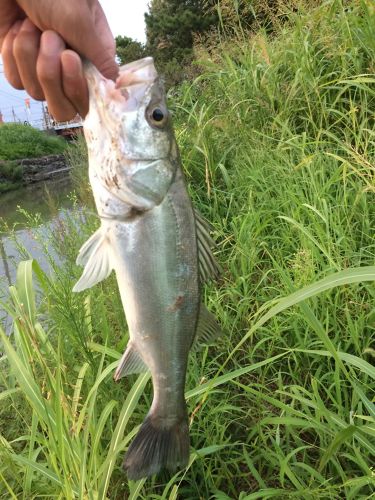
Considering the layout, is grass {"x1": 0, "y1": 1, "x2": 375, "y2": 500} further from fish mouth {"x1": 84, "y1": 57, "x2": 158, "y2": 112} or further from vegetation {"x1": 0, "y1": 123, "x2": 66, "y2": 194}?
vegetation {"x1": 0, "y1": 123, "x2": 66, "y2": 194}

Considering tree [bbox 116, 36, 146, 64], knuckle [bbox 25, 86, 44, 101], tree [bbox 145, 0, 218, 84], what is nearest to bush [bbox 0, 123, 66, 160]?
tree [bbox 116, 36, 146, 64]

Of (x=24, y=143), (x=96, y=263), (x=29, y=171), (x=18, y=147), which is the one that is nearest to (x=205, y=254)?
(x=96, y=263)

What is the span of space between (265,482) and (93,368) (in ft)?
3.18

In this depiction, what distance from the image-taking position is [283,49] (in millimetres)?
4402

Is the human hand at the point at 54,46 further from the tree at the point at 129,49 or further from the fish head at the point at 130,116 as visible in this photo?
the tree at the point at 129,49

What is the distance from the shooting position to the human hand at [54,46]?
3.74 ft

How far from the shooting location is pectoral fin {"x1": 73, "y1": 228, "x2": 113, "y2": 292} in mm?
1451

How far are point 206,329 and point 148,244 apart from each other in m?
0.38

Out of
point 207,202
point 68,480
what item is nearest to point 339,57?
point 207,202

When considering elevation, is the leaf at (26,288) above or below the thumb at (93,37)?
below

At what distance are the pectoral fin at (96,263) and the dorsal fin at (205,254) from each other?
315 mm

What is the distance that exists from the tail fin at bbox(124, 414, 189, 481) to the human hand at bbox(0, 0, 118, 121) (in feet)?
3.48

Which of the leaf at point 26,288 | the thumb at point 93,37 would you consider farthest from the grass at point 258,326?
the thumb at point 93,37

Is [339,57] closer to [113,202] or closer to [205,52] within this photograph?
[205,52]
